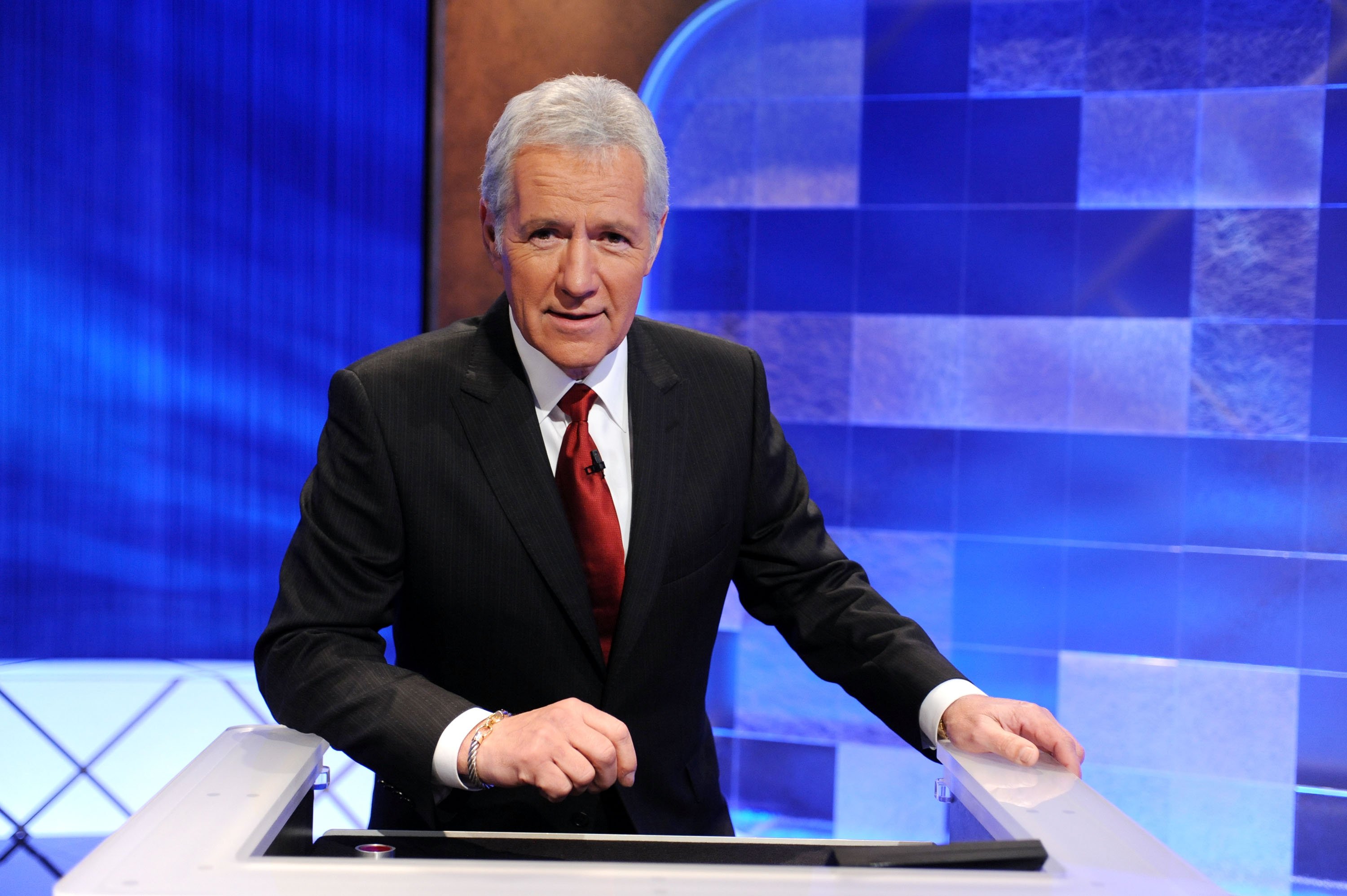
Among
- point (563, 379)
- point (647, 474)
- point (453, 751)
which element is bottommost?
point (453, 751)

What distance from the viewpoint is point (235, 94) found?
3.49m

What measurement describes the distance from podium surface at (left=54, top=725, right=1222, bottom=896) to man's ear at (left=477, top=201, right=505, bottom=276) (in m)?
0.63

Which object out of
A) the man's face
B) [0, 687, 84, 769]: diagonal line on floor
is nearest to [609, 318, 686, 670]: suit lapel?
the man's face

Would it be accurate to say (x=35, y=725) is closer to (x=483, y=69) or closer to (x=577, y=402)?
(x=483, y=69)

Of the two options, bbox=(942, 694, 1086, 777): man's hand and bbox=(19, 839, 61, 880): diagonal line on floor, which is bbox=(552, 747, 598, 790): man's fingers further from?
bbox=(19, 839, 61, 880): diagonal line on floor

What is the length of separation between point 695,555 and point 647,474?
12 centimetres

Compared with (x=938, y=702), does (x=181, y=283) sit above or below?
above

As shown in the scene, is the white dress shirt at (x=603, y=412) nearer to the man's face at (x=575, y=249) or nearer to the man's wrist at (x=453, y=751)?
the man's face at (x=575, y=249)

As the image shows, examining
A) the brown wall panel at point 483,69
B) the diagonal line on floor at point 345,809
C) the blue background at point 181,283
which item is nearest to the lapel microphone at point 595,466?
the brown wall panel at point 483,69

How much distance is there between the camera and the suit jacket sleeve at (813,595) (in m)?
1.36

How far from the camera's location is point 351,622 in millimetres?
1271

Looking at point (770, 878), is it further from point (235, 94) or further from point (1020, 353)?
point (235, 94)

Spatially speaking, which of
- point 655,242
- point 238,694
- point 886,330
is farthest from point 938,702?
point 238,694

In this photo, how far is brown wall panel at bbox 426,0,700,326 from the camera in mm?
3357
